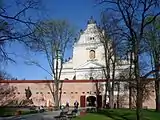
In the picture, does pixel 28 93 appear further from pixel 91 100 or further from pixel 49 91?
pixel 91 100

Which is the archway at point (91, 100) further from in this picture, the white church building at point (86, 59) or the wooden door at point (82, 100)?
the white church building at point (86, 59)

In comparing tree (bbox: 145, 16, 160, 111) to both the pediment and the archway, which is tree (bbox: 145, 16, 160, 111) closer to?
the archway

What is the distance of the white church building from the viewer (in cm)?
6988

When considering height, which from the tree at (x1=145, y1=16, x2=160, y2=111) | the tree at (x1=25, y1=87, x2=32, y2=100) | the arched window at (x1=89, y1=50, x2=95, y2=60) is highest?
the arched window at (x1=89, y1=50, x2=95, y2=60)

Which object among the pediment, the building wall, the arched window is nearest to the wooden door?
the building wall

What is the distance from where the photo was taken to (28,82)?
187ft

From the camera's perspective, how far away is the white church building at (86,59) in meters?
69.9

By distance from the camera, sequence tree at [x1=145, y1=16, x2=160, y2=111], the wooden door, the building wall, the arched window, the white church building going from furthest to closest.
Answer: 1. the arched window
2. the white church building
3. the wooden door
4. the building wall
5. tree at [x1=145, y1=16, x2=160, y2=111]

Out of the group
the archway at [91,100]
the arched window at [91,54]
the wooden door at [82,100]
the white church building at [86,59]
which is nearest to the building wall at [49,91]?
the wooden door at [82,100]

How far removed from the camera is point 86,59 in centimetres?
7381

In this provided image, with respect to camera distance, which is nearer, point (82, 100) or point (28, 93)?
point (28, 93)

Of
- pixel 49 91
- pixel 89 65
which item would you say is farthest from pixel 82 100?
pixel 89 65

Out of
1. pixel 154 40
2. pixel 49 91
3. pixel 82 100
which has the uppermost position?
pixel 154 40

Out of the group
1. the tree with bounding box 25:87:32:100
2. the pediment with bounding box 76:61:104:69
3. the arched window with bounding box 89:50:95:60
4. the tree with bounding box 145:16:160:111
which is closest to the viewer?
the tree with bounding box 145:16:160:111
